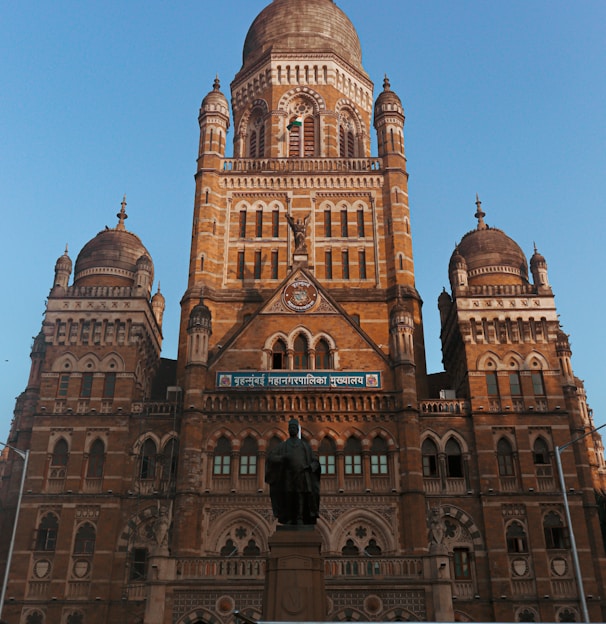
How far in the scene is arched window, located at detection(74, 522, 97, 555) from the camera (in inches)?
1351

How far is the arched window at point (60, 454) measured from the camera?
1428 inches

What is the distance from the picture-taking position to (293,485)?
60.8ft

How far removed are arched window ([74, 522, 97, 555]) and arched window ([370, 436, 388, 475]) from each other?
13.3 m

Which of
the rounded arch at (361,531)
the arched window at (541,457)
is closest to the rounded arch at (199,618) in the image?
the rounded arch at (361,531)

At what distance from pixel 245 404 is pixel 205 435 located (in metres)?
2.41

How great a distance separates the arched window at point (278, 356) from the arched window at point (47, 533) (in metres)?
12.8

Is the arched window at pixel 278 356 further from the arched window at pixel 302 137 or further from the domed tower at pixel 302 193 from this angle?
the arched window at pixel 302 137

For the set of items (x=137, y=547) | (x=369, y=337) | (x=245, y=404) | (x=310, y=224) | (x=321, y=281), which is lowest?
(x=137, y=547)

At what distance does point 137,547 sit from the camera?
34.6 m

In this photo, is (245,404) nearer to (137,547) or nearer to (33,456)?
(137,547)

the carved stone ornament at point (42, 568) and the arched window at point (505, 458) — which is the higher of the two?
the arched window at point (505, 458)

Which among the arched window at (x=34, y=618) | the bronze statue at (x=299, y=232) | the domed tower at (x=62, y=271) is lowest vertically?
the arched window at (x=34, y=618)

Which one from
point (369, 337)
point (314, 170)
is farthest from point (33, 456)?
point (314, 170)

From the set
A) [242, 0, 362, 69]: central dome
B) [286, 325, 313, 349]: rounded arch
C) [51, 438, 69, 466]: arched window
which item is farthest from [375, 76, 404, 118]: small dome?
[51, 438, 69, 466]: arched window
